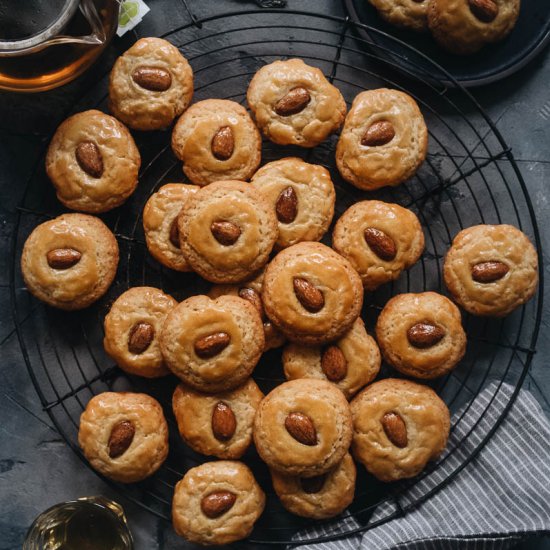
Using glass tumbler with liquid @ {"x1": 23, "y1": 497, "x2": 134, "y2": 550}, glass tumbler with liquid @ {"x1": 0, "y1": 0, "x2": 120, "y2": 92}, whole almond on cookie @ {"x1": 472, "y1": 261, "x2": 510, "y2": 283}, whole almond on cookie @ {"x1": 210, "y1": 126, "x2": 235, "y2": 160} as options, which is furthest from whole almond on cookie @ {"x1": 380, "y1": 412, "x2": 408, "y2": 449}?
glass tumbler with liquid @ {"x1": 0, "y1": 0, "x2": 120, "y2": 92}

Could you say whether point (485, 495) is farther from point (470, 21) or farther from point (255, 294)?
point (470, 21)

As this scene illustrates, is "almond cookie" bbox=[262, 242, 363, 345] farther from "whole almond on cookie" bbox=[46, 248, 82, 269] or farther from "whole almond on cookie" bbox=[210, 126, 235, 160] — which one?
"whole almond on cookie" bbox=[46, 248, 82, 269]

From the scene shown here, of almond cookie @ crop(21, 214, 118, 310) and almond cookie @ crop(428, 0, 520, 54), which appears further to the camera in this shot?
almond cookie @ crop(428, 0, 520, 54)

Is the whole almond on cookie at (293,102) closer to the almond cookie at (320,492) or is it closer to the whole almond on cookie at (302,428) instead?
the whole almond on cookie at (302,428)

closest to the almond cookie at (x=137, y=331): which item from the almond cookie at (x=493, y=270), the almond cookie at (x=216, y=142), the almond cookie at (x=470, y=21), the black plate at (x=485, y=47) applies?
the almond cookie at (x=216, y=142)

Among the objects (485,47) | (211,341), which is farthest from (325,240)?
(485,47)

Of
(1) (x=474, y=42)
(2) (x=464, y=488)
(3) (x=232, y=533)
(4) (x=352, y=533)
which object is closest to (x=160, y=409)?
(3) (x=232, y=533)
